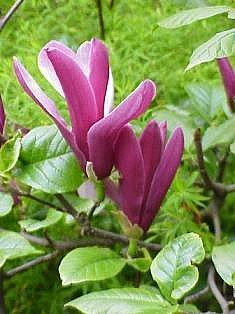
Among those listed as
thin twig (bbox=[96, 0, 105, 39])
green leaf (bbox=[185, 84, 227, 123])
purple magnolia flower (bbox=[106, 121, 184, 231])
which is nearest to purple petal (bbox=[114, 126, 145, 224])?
purple magnolia flower (bbox=[106, 121, 184, 231])

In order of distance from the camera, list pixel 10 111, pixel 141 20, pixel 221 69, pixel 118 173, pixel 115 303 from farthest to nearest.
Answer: pixel 141 20 < pixel 10 111 < pixel 221 69 < pixel 118 173 < pixel 115 303

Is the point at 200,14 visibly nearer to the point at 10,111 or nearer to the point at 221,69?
the point at 221,69

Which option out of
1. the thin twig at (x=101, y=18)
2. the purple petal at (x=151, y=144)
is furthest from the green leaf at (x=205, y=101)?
the purple petal at (x=151, y=144)

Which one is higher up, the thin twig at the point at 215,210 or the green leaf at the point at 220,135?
the green leaf at the point at 220,135

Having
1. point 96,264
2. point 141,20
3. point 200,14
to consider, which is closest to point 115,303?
point 96,264

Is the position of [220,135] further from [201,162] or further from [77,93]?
[77,93]

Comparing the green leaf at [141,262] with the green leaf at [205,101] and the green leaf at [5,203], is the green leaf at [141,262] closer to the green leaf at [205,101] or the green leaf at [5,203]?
the green leaf at [5,203]
